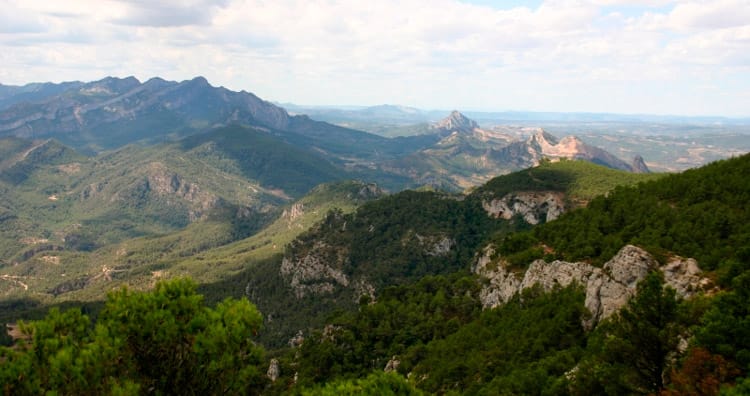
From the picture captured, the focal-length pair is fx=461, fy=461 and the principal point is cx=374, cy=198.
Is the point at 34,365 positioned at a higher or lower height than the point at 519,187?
higher

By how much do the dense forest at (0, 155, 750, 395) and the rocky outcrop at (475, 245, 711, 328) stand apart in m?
1.54

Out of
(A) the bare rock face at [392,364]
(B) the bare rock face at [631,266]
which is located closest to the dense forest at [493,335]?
(A) the bare rock face at [392,364]

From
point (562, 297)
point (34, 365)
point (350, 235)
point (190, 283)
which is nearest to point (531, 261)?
point (562, 297)

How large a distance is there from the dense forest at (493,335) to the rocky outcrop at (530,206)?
44010 mm

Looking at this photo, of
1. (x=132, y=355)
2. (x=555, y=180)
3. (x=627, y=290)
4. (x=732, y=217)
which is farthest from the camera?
(x=555, y=180)

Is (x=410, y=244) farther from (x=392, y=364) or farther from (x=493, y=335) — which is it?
(x=493, y=335)

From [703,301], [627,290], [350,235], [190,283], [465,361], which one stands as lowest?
[350,235]

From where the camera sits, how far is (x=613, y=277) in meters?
55.7

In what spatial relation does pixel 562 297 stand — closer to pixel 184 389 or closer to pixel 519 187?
pixel 184 389

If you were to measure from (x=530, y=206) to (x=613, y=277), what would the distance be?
329 feet

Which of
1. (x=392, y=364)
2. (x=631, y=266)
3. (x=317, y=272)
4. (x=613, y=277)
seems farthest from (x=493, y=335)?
(x=317, y=272)

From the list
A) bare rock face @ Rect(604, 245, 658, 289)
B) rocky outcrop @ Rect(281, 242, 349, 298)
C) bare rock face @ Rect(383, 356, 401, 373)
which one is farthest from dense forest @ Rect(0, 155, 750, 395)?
rocky outcrop @ Rect(281, 242, 349, 298)

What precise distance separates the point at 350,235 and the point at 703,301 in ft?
528

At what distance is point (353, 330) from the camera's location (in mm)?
97000
